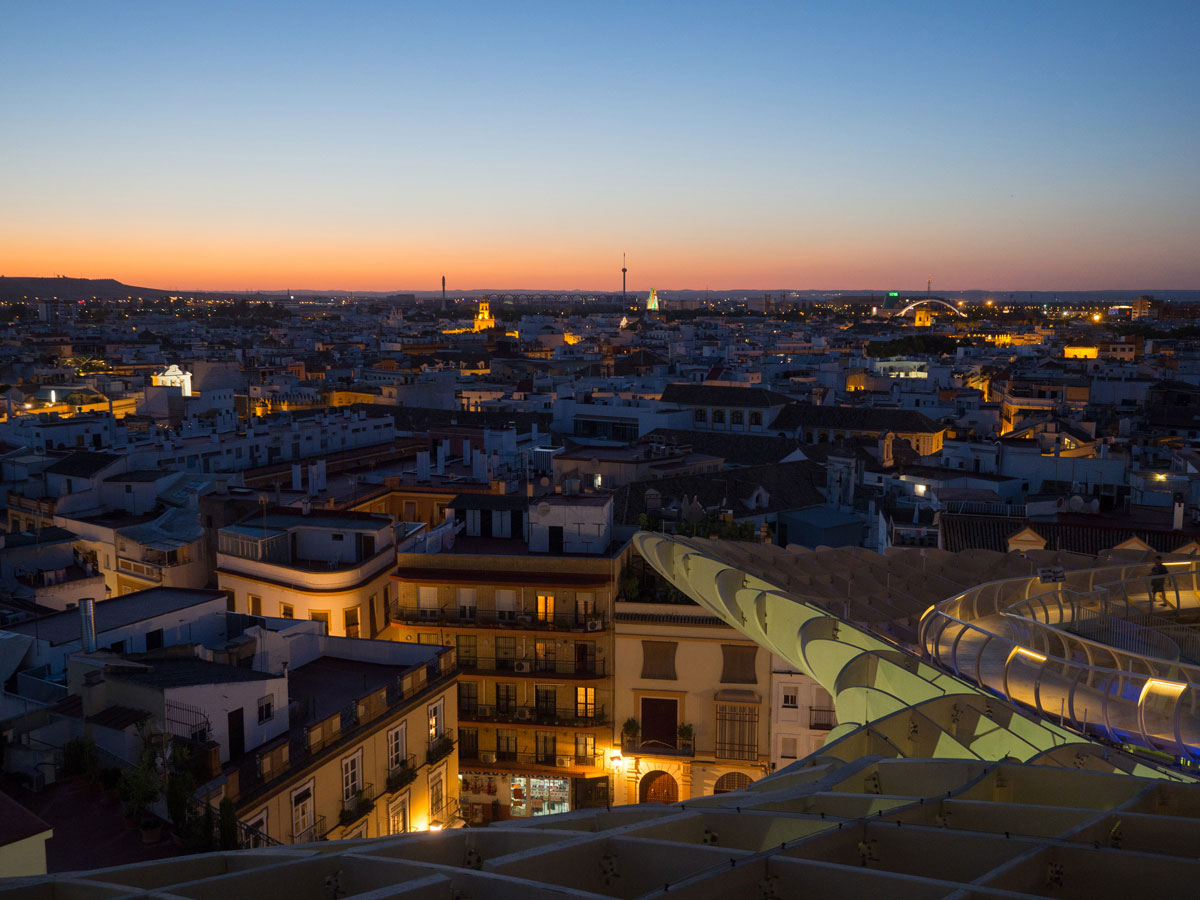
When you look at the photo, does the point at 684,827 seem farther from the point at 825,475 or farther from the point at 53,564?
the point at 825,475

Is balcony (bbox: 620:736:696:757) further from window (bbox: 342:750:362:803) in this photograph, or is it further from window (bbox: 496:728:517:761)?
window (bbox: 342:750:362:803)

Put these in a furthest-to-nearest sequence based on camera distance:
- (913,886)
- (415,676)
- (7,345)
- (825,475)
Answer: (7,345) → (825,475) → (415,676) → (913,886)

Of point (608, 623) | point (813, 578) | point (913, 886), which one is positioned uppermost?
point (913, 886)

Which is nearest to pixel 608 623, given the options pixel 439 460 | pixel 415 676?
pixel 415 676

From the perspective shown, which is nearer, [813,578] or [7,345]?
[813,578]

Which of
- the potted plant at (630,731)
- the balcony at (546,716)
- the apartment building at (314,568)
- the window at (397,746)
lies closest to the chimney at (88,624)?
the window at (397,746)

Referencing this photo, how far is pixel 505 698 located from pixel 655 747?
264 centimetres

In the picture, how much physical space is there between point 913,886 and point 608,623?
13.1 m

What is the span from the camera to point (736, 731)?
16.4 metres

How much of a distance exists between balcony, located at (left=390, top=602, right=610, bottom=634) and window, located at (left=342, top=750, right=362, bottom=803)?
5.25 meters

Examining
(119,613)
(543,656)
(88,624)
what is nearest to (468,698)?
(543,656)

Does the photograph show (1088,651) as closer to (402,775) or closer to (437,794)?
(402,775)

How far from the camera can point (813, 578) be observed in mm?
12273

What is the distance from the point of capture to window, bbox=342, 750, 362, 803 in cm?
1170
